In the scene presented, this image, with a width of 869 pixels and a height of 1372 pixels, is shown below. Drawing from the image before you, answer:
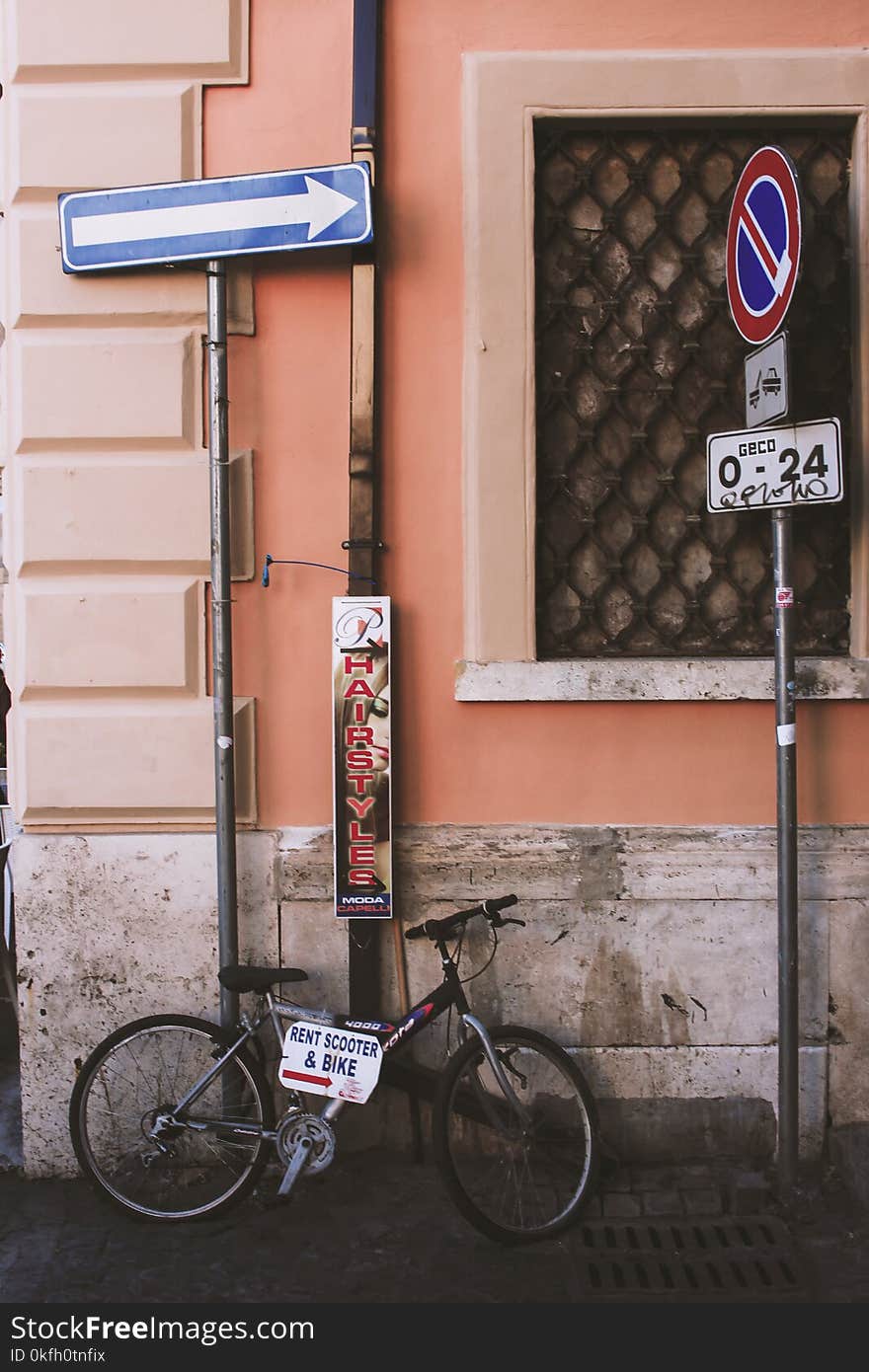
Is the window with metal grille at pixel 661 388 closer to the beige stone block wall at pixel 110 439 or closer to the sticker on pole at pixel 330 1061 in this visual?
the beige stone block wall at pixel 110 439

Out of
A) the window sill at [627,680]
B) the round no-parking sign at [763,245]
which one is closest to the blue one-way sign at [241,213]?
the round no-parking sign at [763,245]

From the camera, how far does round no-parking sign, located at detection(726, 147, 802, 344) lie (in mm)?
3344

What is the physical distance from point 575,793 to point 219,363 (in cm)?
202

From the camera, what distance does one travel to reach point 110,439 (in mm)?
3904

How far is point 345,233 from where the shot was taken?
3.66 meters

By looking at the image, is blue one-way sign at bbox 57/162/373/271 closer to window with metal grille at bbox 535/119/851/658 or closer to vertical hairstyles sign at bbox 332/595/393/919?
window with metal grille at bbox 535/119/851/658

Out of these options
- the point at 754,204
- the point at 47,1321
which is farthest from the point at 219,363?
the point at 47,1321

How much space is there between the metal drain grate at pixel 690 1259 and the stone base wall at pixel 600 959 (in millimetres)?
419

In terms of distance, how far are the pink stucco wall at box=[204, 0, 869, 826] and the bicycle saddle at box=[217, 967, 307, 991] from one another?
61 cm

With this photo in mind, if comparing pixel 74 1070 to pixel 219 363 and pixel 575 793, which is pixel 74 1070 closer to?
pixel 575 793

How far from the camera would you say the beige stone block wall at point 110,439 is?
3854mm

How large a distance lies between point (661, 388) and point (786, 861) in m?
1.79

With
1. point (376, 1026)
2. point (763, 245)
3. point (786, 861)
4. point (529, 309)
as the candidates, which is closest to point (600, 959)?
point (786, 861)

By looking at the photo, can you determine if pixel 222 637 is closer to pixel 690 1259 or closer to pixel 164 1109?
pixel 164 1109
